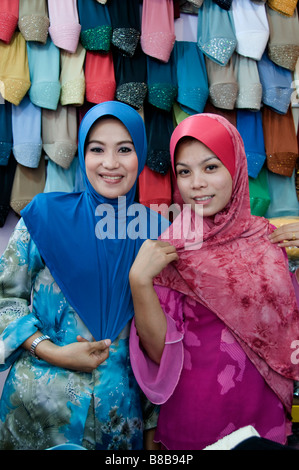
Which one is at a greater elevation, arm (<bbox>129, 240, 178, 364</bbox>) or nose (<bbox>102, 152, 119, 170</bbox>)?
nose (<bbox>102, 152, 119, 170</bbox>)

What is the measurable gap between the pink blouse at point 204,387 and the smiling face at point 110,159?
33 cm

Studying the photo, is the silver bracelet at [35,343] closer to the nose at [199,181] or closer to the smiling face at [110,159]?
the smiling face at [110,159]

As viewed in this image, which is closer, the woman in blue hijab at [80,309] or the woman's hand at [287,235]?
the woman in blue hijab at [80,309]

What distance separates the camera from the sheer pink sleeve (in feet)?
3.08

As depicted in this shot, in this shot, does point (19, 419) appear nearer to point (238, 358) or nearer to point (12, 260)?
point (12, 260)

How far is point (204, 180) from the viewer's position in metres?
0.99

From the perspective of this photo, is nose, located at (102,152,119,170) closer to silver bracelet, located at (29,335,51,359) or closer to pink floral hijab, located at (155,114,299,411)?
pink floral hijab, located at (155,114,299,411)

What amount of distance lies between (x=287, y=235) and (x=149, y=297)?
1.23ft

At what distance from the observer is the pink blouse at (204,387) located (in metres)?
0.94

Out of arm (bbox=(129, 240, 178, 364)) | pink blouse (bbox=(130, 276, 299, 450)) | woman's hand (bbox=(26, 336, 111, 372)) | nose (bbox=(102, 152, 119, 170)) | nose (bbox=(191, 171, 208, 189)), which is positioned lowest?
pink blouse (bbox=(130, 276, 299, 450))

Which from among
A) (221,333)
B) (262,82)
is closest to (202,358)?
(221,333)

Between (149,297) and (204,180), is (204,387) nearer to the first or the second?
(149,297)
